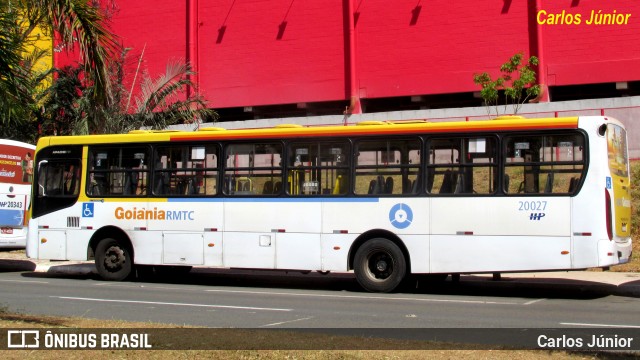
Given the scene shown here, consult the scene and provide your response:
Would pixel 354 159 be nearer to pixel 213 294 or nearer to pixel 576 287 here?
pixel 213 294

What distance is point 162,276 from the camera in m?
18.9

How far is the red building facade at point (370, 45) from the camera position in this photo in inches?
1212

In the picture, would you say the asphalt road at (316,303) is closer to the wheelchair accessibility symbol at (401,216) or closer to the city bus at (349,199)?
the city bus at (349,199)

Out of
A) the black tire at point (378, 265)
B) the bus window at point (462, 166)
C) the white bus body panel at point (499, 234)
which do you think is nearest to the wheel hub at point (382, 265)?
the black tire at point (378, 265)

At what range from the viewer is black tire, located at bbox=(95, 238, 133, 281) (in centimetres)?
1752

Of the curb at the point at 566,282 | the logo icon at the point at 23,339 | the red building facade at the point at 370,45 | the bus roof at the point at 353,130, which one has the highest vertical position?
the red building facade at the point at 370,45

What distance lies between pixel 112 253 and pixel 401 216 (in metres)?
6.91

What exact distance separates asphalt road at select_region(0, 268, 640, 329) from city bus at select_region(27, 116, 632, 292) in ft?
2.28

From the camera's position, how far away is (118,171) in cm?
1745

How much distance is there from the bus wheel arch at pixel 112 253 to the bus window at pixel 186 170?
4.95 ft

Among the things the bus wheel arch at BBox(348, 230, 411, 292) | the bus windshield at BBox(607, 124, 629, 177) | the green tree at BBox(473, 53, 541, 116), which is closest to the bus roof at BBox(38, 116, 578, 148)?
the bus windshield at BBox(607, 124, 629, 177)

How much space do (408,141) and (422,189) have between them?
968mm

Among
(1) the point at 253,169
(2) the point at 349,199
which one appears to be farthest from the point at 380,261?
(1) the point at 253,169

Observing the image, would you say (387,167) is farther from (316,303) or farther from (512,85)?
(512,85)
